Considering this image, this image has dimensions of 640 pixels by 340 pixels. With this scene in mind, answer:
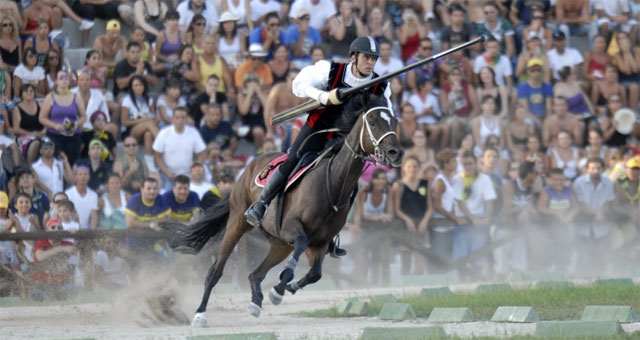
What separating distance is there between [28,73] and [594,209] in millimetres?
9108

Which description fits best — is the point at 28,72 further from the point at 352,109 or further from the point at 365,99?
the point at 365,99

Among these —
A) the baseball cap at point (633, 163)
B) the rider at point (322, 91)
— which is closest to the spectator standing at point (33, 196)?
the rider at point (322, 91)

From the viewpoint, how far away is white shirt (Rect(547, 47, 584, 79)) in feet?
68.0

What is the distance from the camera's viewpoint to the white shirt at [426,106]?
62.7ft

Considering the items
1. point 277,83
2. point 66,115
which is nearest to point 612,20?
point 277,83

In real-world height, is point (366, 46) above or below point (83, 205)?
above

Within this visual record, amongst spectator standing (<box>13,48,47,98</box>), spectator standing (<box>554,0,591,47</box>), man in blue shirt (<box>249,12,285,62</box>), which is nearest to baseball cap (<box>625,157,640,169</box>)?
spectator standing (<box>554,0,591,47</box>)

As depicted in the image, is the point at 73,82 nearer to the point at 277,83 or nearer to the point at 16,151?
the point at 16,151

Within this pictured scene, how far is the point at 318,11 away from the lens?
64.8 feet

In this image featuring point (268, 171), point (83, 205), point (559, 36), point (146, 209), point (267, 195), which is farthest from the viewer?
point (559, 36)

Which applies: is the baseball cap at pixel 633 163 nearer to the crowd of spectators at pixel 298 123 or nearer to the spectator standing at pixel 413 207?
the crowd of spectators at pixel 298 123

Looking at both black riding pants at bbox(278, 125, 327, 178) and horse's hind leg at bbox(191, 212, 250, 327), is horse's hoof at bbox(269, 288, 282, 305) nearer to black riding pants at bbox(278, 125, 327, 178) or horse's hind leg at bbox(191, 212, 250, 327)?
black riding pants at bbox(278, 125, 327, 178)

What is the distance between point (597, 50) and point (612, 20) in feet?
3.21

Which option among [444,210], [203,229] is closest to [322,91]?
[203,229]
